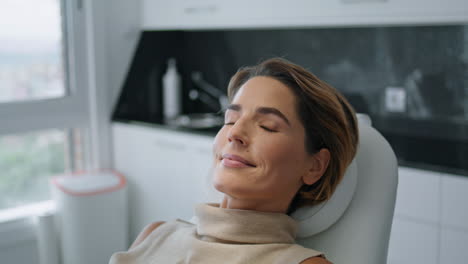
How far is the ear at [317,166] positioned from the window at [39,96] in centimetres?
195

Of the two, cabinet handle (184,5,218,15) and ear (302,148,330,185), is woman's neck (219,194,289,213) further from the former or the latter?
cabinet handle (184,5,218,15)

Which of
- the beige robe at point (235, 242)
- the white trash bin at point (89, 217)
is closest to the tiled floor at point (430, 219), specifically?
the beige robe at point (235, 242)

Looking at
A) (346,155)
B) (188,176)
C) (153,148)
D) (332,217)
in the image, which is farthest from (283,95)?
(153,148)

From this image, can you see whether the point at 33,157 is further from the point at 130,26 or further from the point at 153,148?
the point at 130,26

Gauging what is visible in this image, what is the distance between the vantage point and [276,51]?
304 centimetres

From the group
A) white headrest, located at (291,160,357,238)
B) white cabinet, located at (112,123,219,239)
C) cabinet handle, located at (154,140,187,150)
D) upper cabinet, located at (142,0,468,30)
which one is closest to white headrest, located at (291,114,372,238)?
white headrest, located at (291,160,357,238)

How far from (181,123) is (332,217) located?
72.5 inches

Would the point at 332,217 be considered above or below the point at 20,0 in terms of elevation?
below

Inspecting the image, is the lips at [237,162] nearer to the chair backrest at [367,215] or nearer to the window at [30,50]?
the chair backrest at [367,215]

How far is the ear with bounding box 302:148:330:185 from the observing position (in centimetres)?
138

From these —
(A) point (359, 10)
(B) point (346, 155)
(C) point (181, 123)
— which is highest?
(A) point (359, 10)

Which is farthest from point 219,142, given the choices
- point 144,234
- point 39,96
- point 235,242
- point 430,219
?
point 39,96

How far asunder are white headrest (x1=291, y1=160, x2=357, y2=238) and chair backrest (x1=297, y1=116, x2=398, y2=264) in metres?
0.03

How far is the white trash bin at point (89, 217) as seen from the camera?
2.75 m
